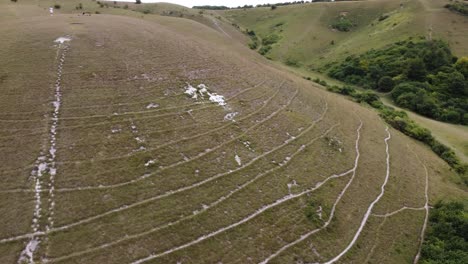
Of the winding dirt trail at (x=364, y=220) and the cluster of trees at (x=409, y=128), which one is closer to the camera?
the winding dirt trail at (x=364, y=220)

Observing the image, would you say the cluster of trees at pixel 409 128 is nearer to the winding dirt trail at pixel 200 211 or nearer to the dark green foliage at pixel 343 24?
the winding dirt trail at pixel 200 211

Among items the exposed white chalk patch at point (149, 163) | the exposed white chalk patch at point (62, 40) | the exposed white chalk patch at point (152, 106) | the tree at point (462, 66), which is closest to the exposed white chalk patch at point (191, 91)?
the exposed white chalk patch at point (152, 106)

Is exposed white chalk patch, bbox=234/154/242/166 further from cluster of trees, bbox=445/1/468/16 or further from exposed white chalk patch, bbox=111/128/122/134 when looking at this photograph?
cluster of trees, bbox=445/1/468/16

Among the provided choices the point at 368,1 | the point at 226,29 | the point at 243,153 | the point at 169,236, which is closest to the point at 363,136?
the point at 243,153

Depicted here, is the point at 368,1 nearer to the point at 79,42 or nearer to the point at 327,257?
the point at 79,42

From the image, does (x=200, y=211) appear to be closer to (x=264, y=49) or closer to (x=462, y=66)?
(x=462, y=66)
